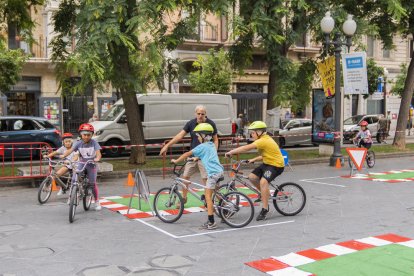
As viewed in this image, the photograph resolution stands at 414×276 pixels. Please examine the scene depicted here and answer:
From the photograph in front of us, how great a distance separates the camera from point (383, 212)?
352 inches

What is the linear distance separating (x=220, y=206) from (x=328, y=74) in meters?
11.4

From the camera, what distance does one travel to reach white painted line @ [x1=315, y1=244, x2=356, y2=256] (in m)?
6.34

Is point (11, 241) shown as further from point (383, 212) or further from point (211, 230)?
point (383, 212)

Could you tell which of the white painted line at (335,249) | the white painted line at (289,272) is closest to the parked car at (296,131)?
the white painted line at (335,249)

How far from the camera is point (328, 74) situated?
58.5ft

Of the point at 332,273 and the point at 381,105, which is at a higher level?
the point at 381,105

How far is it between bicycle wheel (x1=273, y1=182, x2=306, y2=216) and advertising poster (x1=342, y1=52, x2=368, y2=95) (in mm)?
9003

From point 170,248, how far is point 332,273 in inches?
87.8

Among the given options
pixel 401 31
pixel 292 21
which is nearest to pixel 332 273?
pixel 292 21

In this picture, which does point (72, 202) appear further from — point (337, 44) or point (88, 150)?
point (337, 44)

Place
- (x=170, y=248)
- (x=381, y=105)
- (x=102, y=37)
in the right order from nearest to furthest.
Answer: (x=170, y=248)
(x=102, y=37)
(x=381, y=105)

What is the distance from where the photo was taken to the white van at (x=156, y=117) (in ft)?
63.8

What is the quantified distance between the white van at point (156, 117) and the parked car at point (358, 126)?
8764 mm

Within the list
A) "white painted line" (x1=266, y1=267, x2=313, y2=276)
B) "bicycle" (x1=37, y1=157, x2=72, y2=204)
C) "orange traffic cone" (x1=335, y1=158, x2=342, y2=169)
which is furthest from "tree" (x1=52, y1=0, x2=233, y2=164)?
"white painted line" (x1=266, y1=267, x2=313, y2=276)
